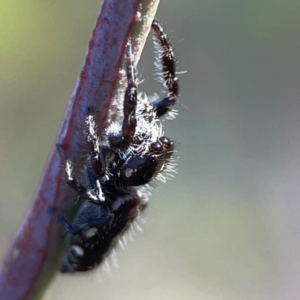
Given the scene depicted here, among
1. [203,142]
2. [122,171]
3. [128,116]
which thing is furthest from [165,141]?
[203,142]

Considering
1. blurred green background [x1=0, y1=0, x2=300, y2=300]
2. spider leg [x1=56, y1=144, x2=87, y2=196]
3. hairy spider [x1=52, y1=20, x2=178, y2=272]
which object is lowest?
blurred green background [x1=0, y1=0, x2=300, y2=300]

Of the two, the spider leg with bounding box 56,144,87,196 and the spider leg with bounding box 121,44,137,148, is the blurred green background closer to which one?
the spider leg with bounding box 121,44,137,148

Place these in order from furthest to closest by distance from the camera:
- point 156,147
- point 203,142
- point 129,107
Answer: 1. point 203,142
2. point 156,147
3. point 129,107

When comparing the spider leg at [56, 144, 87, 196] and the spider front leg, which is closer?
the spider leg at [56, 144, 87, 196]

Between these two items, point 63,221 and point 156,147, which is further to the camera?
point 156,147

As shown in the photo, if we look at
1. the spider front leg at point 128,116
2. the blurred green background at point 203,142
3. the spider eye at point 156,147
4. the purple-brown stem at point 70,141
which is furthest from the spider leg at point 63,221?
the blurred green background at point 203,142

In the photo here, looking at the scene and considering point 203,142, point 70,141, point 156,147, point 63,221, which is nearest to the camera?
point 70,141

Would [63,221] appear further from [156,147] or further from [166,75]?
[166,75]

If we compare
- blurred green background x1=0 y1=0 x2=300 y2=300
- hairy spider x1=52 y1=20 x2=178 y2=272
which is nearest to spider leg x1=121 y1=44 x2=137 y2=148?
hairy spider x1=52 y1=20 x2=178 y2=272
